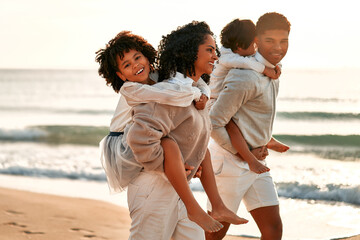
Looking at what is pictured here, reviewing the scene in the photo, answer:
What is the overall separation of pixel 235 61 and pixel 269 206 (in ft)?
2.93

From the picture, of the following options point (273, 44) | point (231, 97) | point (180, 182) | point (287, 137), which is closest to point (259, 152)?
point (231, 97)

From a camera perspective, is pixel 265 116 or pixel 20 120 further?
pixel 20 120

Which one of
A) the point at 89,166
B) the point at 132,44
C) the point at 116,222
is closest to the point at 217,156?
the point at 132,44

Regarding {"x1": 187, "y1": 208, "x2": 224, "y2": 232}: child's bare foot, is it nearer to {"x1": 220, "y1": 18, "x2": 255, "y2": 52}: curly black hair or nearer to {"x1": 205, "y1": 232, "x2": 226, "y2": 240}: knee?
{"x1": 205, "y1": 232, "x2": 226, "y2": 240}: knee

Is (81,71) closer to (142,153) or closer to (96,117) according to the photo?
(96,117)

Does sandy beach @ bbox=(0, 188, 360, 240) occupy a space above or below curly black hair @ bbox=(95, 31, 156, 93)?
below

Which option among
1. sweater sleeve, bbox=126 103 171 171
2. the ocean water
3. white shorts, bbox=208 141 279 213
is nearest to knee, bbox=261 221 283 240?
white shorts, bbox=208 141 279 213

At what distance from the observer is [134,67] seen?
108 inches

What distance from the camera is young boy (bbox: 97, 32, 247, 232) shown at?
260cm

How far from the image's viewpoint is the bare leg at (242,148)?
3516 millimetres

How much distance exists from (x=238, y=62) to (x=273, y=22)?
12.4 inches

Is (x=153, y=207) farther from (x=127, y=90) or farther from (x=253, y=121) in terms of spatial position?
(x=253, y=121)

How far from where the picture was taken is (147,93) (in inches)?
102

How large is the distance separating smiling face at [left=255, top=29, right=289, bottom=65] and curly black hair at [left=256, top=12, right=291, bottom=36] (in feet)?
0.08
